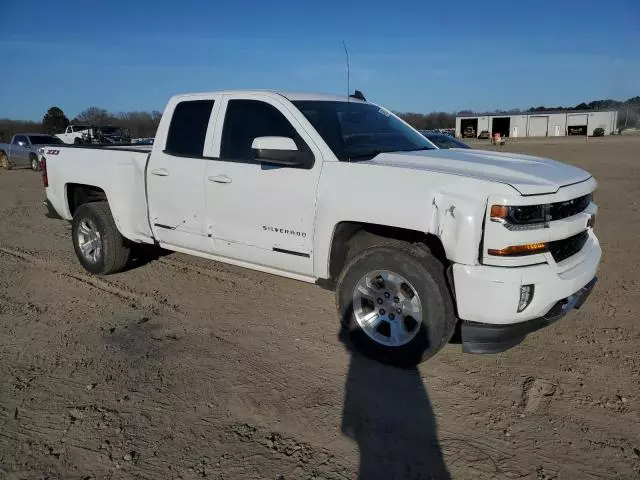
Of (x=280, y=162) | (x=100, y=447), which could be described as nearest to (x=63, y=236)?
(x=280, y=162)

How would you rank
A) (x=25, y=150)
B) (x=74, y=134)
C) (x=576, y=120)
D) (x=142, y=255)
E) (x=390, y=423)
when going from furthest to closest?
(x=576, y=120), (x=74, y=134), (x=25, y=150), (x=142, y=255), (x=390, y=423)

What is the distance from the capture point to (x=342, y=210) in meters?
3.89

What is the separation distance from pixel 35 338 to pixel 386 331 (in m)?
2.94

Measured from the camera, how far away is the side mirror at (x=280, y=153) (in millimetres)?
3984

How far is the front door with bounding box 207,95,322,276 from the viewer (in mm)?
4168

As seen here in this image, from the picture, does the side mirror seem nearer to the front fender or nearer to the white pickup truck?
the white pickup truck

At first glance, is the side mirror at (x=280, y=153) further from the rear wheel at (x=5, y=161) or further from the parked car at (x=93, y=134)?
the rear wheel at (x=5, y=161)

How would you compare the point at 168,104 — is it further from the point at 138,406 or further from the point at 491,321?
the point at 491,321

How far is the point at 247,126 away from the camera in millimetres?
4707

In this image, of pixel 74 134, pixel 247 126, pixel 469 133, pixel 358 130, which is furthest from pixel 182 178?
pixel 469 133

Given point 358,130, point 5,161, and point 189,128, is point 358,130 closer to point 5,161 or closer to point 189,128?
point 189,128

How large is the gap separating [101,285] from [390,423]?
401cm

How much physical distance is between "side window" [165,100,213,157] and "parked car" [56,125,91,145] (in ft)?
72.1

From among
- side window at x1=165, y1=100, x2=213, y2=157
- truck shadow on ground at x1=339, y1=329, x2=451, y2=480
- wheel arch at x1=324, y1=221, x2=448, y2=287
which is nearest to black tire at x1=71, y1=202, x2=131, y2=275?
side window at x1=165, y1=100, x2=213, y2=157
